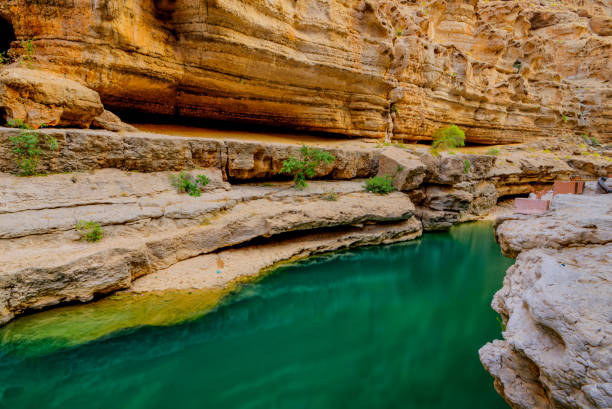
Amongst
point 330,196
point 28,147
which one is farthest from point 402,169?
point 28,147

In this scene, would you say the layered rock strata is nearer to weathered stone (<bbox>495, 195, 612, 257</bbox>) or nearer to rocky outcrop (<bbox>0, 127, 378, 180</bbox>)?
rocky outcrop (<bbox>0, 127, 378, 180</bbox>)

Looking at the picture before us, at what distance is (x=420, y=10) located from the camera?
18391mm

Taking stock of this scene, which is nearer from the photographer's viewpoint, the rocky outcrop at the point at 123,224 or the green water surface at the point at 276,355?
the green water surface at the point at 276,355

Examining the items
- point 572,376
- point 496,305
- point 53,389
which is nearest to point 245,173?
point 53,389

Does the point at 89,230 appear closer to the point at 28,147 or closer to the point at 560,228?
the point at 28,147

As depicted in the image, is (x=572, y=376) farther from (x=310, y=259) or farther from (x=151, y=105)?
(x=151, y=105)

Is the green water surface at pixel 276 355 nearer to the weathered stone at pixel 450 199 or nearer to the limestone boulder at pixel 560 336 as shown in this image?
the limestone boulder at pixel 560 336

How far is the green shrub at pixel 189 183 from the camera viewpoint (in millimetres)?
7730

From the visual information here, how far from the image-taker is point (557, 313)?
75.9 inches

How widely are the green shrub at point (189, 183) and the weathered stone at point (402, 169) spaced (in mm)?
7317

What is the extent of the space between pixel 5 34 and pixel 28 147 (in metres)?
5.56

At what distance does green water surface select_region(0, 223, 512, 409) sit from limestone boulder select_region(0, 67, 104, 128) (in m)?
4.66

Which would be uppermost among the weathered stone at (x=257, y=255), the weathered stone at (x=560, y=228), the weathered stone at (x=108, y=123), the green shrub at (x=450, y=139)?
the green shrub at (x=450, y=139)

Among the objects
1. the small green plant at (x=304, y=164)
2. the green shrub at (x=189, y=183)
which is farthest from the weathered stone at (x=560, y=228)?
the green shrub at (x=189, y=183)
